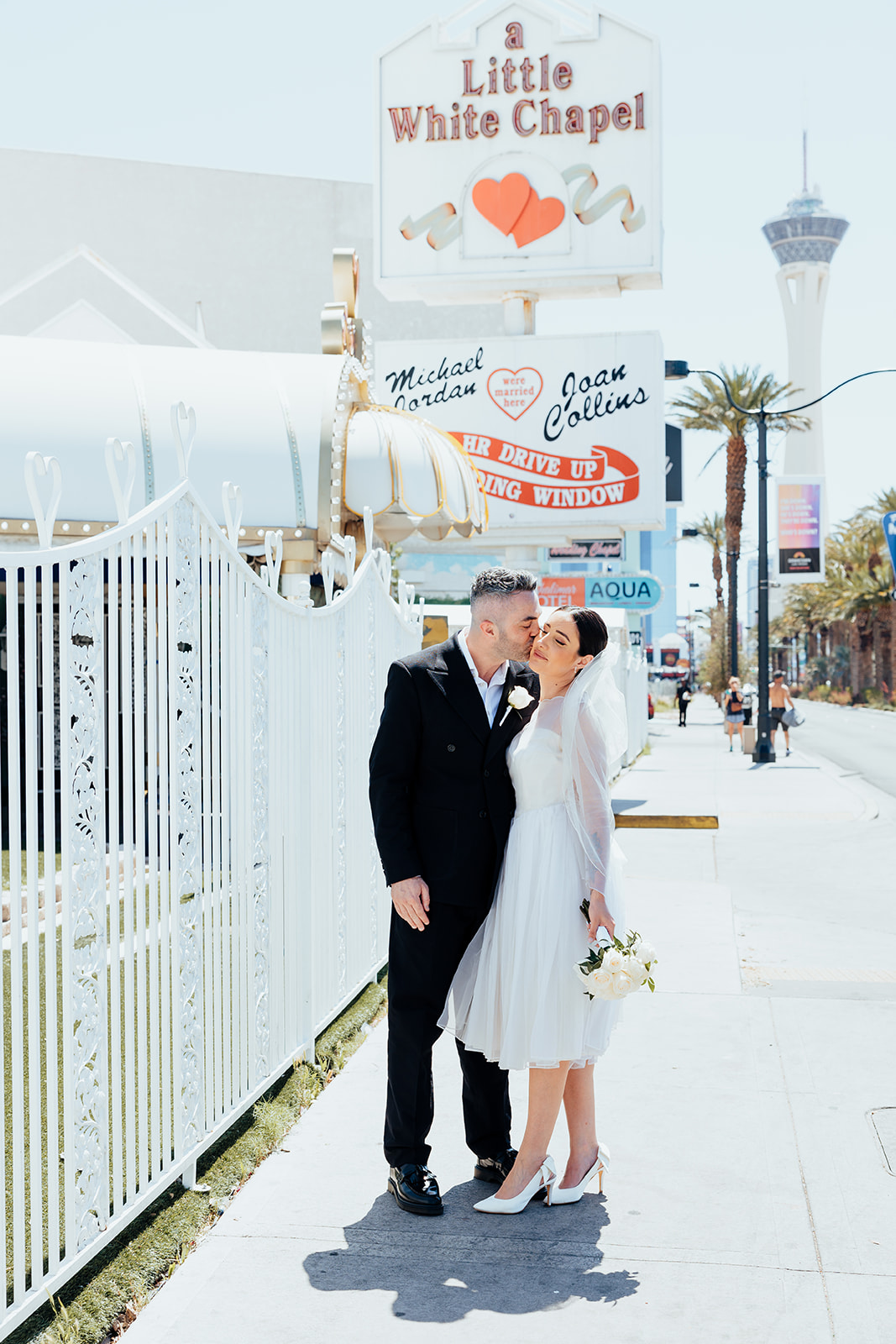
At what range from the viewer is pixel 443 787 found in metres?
4.28

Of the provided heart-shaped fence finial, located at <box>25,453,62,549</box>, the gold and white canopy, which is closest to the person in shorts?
the gold and white canopy

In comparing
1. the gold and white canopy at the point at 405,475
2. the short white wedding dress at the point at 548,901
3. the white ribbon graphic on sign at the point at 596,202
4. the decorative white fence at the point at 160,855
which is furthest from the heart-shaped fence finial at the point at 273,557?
the white ribbon graphic on sign at the point at 596,202

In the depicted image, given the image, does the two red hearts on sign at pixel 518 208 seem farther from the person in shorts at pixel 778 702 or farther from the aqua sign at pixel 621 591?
the person in shorts at pixel 778 702

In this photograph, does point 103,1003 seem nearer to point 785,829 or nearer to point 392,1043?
point 392,1043

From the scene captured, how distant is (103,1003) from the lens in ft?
11.6

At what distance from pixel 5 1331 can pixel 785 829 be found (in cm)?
1296

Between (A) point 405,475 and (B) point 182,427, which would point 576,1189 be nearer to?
(B) point 182,427

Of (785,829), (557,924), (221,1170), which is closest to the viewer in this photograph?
(557,924)

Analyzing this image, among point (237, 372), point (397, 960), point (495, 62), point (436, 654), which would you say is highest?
point (495, 62)

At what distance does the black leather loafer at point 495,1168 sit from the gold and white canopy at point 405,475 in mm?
7756

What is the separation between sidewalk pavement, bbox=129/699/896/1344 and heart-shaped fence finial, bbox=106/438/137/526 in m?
2.19

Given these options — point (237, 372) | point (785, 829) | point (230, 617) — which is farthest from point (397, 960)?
point (785, 829)

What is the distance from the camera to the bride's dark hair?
4160mm

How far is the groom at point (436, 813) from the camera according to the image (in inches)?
167
